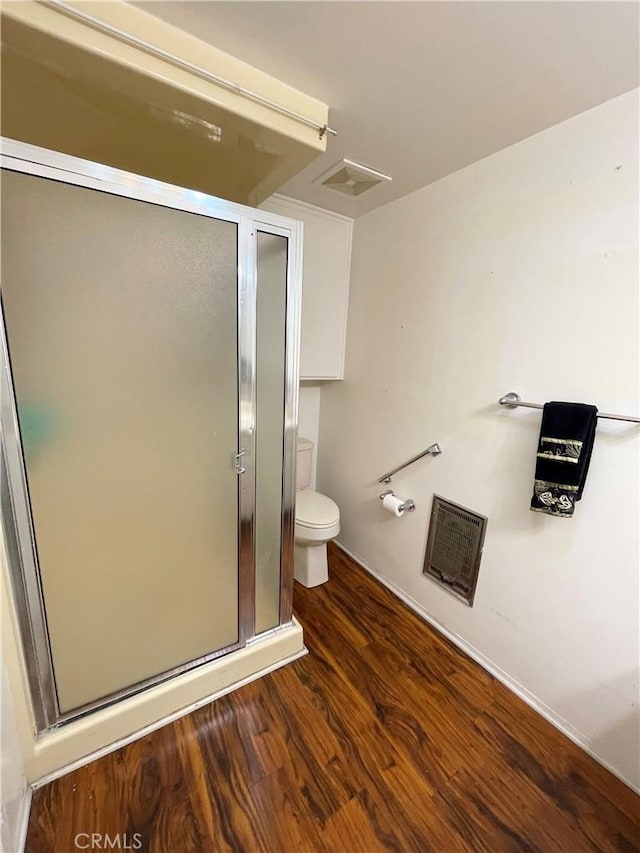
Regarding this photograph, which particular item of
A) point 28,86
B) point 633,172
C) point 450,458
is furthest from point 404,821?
point 28,86

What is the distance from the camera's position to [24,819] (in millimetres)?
1061

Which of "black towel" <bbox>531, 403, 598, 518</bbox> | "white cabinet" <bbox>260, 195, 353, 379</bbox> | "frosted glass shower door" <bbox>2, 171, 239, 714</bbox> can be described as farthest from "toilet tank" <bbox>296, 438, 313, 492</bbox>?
"black towel" <bbox>531, 403, 598, 518</bbox>

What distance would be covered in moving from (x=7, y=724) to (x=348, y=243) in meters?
2.73

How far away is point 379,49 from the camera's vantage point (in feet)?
3.50

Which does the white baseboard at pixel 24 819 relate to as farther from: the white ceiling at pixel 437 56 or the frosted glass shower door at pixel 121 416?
the white ceiling at pixel 437 56

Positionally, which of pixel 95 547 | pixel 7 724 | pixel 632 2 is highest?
pixel 632 2

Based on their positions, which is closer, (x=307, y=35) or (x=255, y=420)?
(x=307, y=35)

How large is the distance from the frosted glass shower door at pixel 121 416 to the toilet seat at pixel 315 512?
0.68 metres

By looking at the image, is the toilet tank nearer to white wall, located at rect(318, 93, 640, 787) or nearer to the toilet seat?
the toilet seat

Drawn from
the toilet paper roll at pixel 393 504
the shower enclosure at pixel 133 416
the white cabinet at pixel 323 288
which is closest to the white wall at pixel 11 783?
the shower enclosure at pixel 133 416

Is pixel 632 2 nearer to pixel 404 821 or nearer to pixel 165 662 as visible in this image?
pixel 404 821

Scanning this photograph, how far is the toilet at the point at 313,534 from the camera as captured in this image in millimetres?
2104

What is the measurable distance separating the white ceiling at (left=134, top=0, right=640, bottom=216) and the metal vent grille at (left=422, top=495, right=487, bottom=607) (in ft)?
5.40

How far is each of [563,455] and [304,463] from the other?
1673mm
